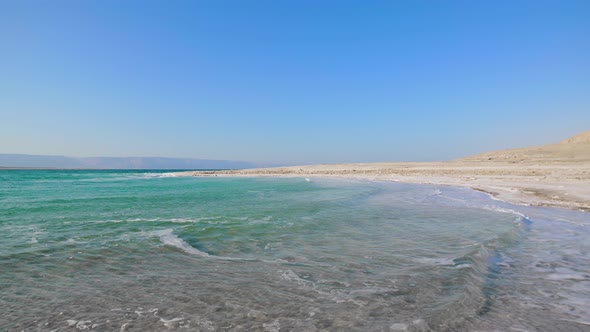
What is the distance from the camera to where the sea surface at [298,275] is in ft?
16.3

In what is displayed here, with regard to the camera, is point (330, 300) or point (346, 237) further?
point (346, 237)

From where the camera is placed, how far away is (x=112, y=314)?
5.16m

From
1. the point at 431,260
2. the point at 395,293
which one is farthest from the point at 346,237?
the point at 395,293

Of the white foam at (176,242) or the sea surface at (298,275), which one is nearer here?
the sea surface at (298,275)

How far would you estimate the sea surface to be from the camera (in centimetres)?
497

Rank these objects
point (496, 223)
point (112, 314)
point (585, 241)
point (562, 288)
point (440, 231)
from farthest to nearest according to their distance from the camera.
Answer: point (496, 223) < point (440, 231) < point (585, 241) < point (562, 288) < point (112, 314)

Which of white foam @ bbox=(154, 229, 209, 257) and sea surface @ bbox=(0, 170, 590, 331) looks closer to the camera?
sea surface @ bbox=(0, 170, 590, 331)

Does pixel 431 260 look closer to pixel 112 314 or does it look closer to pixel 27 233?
pixel 112 314

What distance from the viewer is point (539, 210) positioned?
15.4m

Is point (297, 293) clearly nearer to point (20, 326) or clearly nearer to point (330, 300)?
point (330, 300)

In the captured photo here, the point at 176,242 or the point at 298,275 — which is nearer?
the point at 298,275

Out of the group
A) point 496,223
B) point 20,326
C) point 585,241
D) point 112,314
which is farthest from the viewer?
point 496,223

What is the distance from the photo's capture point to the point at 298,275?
697 cm

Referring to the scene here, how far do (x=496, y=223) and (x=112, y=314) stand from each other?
12.7m
